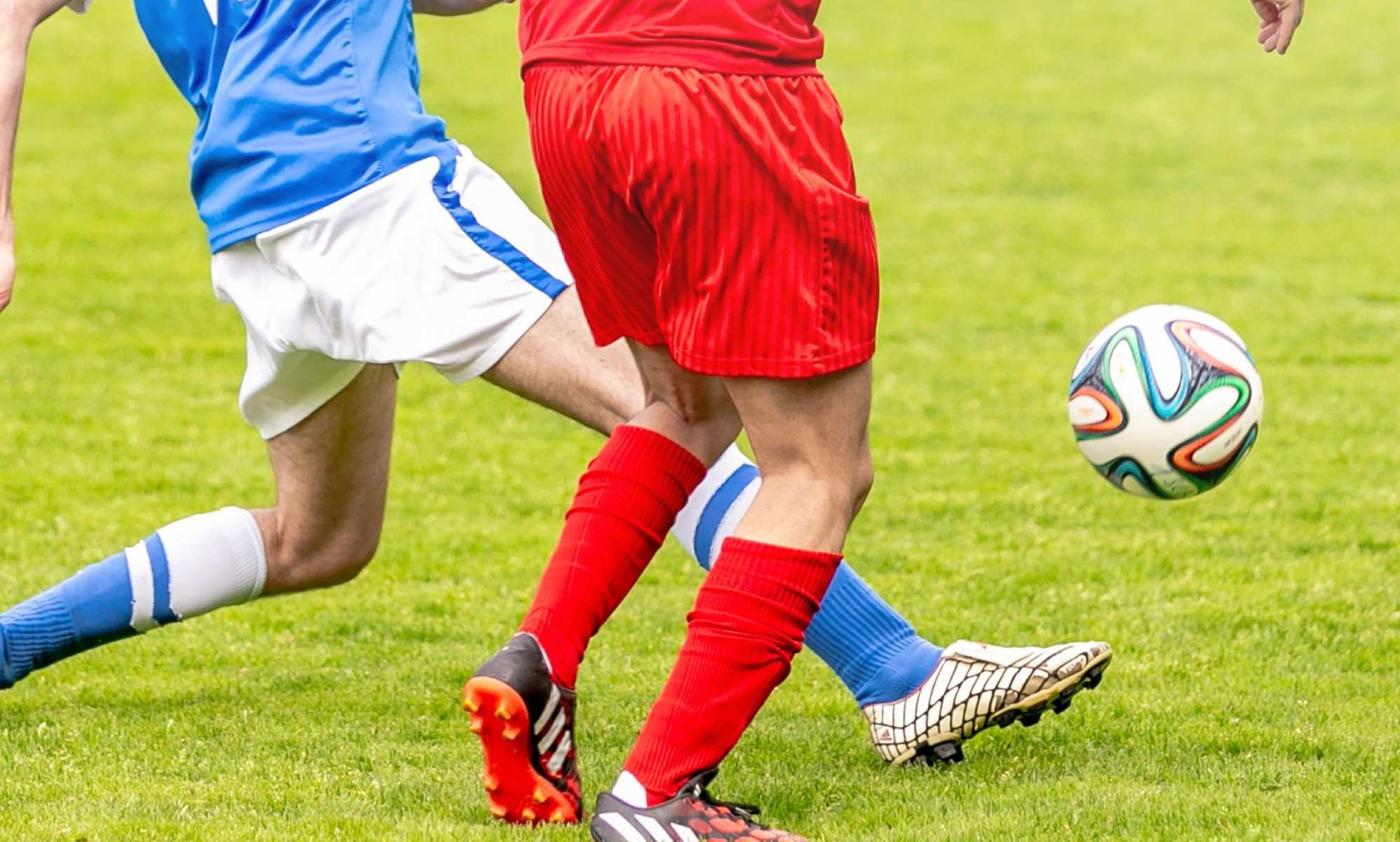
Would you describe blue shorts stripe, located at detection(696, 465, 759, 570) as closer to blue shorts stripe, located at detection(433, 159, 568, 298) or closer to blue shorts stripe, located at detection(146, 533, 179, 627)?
blue shorts stripe, located at detection(433, 159, 568, 298)

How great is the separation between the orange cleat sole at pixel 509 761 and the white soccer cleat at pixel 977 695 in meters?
0.75

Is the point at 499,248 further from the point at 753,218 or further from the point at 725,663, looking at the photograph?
the point at 725,663

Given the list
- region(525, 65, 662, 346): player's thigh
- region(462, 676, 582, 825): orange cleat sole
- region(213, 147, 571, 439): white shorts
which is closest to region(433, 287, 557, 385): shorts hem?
region(213, 147, 571, 439): white shorts

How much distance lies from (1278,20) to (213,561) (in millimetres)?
2454

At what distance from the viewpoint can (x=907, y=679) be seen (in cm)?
404

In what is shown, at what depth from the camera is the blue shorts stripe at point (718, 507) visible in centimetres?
405

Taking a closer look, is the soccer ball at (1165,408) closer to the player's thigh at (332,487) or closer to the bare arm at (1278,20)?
the bare arm at (1278,20)

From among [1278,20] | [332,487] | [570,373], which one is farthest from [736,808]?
[1278,20]

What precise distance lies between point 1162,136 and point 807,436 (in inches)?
488

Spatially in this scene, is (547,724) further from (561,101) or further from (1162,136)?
(1162,136)

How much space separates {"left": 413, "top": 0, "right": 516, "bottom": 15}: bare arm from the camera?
438cm

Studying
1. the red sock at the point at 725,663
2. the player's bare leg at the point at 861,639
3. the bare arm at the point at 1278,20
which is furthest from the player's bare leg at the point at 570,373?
the bare arm at the point at 1278,20

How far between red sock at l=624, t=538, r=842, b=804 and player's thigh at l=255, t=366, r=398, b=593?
1.11m

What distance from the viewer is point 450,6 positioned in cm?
443
